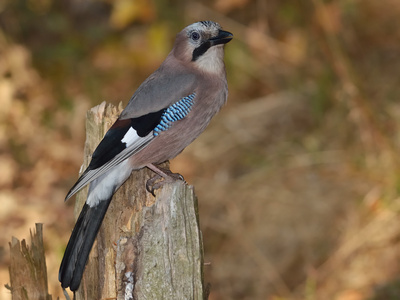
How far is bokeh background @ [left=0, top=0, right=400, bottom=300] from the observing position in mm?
4883

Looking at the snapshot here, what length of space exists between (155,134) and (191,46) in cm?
54

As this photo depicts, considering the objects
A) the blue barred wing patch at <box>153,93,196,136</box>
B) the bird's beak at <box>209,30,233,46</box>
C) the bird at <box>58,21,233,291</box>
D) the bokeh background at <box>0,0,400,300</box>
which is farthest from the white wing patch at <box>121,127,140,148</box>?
the bokeh background at <box>0,0,400,300</box>

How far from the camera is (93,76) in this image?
6.87 metres

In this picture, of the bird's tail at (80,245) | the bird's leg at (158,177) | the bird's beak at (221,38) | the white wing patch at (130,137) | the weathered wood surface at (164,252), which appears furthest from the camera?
the bird's beak at (221,38)

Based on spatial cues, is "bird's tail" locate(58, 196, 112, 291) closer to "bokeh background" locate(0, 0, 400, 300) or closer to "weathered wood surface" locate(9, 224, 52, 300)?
"weathered wood surface" locate(9, 224, 52, 300)

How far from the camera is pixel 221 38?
3.33 metres

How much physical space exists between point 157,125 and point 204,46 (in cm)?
50

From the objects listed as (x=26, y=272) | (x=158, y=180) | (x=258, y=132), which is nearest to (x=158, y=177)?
(x=158, y=180)

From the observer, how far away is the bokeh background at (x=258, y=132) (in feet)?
16.0

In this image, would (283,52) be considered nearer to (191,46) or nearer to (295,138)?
(295,138)

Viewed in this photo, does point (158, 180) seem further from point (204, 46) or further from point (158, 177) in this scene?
point (204, 46)

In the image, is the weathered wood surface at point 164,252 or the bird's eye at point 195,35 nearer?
the weathered wood surface at point 164,252

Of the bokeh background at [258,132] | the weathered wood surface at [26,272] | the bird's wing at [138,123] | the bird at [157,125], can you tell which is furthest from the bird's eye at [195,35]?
the bokeh background at [258,132]

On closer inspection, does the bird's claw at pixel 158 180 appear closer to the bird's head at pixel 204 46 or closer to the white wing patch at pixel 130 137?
the white wing patch at pixel 130 137
